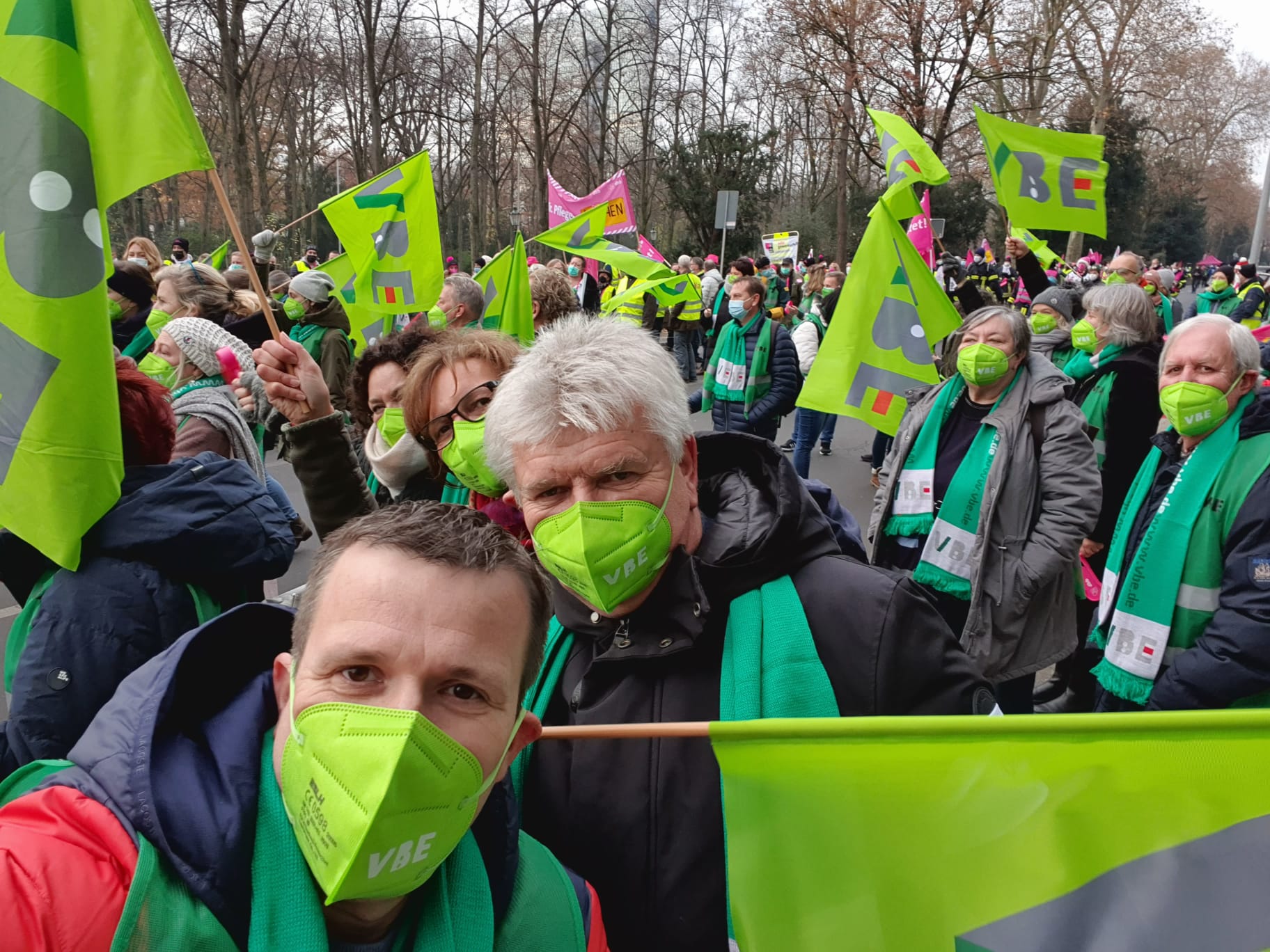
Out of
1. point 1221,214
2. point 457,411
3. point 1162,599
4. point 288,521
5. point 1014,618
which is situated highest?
point 1221,214

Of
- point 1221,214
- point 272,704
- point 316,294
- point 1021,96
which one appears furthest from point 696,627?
point 1221,214

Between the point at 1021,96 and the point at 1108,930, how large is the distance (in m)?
35.0

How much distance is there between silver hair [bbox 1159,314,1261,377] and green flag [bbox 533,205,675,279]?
14.8ft

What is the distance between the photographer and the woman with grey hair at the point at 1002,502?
341 cm

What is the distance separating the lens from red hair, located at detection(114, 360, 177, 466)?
7.36 ft

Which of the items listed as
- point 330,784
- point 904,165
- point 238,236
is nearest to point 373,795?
point 330,784

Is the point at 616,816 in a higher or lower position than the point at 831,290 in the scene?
lower

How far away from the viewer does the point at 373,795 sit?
114cm

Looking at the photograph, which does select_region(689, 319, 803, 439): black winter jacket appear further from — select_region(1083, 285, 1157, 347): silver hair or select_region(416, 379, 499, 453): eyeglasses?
select_region(416, 379, 499, 453): eyeglasses

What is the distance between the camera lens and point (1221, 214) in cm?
6956

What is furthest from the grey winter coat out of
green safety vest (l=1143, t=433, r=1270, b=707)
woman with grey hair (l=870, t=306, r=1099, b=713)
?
green safety vest (l=1143, t=433, r=1270, b=707)

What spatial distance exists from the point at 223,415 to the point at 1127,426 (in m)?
4.28

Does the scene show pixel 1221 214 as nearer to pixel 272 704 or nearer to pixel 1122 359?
pixel 1122 359

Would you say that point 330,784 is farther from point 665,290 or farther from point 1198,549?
point 665,290
